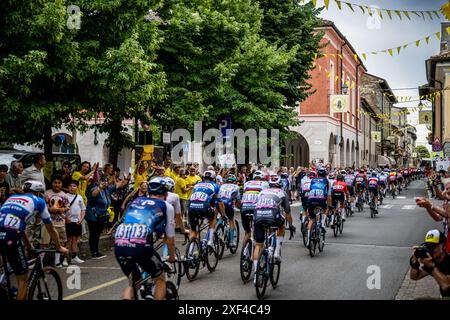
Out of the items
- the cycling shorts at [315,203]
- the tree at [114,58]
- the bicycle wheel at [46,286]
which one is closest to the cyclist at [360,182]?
the cycling shorts at [315,203]

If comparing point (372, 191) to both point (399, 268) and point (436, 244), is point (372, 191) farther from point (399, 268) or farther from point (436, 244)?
point (436, 244)

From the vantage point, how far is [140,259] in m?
5.75

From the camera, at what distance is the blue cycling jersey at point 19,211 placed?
645cm

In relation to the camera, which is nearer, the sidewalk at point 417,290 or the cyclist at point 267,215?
the sidewalk at point 417,290

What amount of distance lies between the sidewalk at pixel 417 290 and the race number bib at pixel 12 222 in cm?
549

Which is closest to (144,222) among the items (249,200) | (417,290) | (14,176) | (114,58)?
(417,290)

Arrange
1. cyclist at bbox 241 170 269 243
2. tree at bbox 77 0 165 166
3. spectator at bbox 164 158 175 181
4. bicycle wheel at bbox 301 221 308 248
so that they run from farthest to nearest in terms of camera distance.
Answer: spectator at bbox 164 158 175 181, tree at bbox 77 0 165 166, bicycle wheel at bbox 301 221 308 248, cyclist at bbox 241 170 269 243

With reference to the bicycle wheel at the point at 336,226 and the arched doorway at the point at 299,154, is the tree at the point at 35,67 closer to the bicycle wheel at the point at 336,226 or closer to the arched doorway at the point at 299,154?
the bicycle wheel at the point at 336,226

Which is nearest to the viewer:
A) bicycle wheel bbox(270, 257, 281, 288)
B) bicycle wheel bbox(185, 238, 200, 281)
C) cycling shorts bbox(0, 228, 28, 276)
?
cycling shorts bbox(0, 228, 28, 276)

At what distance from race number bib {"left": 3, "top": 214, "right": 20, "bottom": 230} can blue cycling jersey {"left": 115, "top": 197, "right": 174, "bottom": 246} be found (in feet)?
4.52

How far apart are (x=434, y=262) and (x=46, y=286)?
456cm

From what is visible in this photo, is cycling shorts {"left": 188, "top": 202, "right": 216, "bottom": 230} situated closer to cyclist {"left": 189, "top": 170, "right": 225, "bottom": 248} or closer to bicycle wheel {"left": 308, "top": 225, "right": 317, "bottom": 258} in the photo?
cyclist {"left": 189, "top": 170, "right": 225, "bottom": 248}

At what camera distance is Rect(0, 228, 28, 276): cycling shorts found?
639 centimetres

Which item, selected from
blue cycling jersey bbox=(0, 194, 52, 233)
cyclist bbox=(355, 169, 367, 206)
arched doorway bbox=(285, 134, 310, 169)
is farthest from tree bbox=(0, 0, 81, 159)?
arched doorway bbox=(285, 134, 310, 169)
